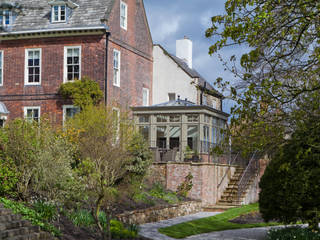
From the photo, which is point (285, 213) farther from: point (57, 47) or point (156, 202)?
point (57, 47)

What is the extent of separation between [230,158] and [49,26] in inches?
476

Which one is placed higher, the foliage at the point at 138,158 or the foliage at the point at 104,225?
the foliage at the point at 138,158

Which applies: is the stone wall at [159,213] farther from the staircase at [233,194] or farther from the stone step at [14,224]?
the stone step at [14,224]

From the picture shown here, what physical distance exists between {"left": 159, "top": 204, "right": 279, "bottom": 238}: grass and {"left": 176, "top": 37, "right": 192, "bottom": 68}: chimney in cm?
1581

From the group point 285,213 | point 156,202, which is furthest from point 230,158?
point 285,213

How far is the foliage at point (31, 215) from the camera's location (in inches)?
470

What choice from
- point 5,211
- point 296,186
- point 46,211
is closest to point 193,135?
point 296,186

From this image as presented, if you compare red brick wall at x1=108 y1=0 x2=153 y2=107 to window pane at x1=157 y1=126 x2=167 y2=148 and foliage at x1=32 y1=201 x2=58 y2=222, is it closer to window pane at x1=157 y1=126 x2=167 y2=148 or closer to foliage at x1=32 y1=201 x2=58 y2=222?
window pane at x1=157 y1=126 x2=167 y2=148

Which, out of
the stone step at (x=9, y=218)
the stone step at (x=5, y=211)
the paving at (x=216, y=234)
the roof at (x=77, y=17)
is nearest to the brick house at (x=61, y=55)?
the roof at (x=77, y=17)

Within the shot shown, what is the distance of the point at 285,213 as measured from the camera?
1262 centimetres

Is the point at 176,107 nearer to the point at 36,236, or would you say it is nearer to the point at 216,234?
the point at 216,234

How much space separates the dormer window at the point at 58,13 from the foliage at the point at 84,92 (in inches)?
155

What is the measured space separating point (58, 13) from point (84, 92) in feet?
16.3

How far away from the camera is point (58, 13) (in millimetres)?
26766
